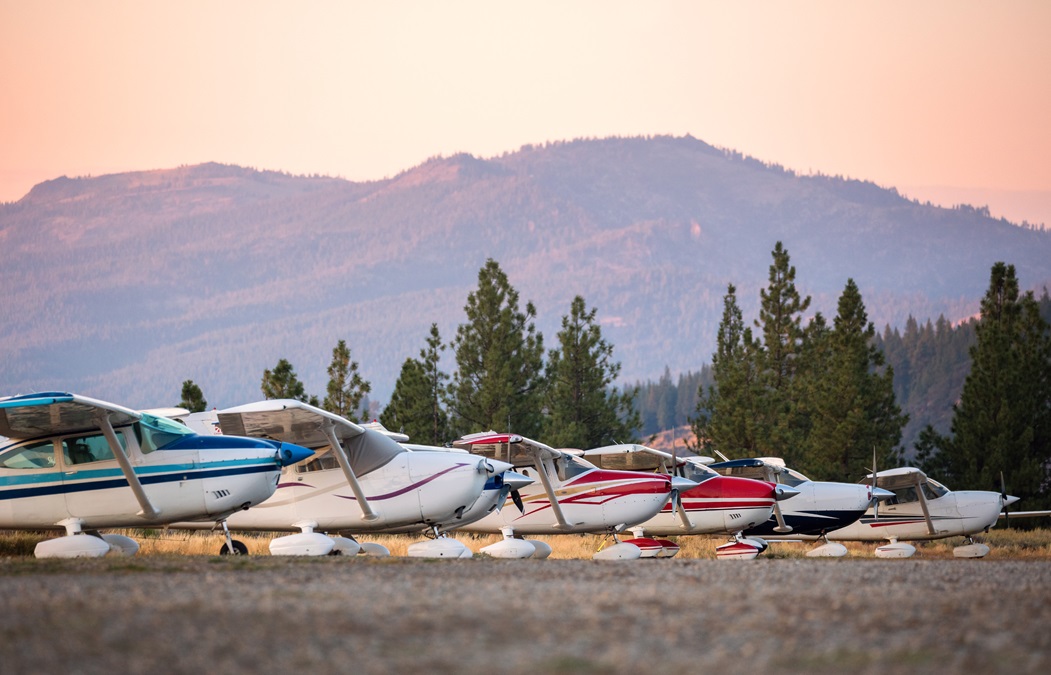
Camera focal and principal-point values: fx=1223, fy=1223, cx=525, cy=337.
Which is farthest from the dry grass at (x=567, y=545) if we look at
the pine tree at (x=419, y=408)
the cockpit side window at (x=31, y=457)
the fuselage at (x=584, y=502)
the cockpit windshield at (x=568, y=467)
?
the pine tree at (x=419, y=408)

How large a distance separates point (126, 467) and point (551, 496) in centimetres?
876

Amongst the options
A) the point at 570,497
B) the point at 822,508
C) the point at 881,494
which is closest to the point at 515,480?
the point at 570,497

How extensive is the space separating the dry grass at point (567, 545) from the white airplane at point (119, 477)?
6.67 feet

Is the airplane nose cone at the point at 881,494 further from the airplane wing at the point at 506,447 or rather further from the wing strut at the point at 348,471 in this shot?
the wing strut at the point at 348,471

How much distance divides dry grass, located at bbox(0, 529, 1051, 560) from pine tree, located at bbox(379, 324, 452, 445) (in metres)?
11.2

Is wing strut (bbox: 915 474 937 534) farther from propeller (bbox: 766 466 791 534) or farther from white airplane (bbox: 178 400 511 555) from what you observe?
white airplane (bbox: 178 400 511 555)

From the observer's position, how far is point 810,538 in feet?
96.9

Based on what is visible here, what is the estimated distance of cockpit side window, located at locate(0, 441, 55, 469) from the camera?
18.5 meters

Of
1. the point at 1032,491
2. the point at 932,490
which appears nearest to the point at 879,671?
the point at 932,490

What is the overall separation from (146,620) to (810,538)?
23.1m

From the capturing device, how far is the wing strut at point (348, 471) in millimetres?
20047

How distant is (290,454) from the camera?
63.7 feet

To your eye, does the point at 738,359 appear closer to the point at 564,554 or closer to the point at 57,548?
the point at 564,554

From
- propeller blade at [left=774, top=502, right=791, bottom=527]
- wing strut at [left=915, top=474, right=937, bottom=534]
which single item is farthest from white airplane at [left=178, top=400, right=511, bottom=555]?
wing strut at [left=915, top=474, right=937, bottom=534]
